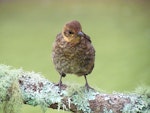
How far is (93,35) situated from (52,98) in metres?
2.13

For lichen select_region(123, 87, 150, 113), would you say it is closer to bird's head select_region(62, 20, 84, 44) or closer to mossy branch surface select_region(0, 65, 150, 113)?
mossy branch surface select_region(0, 65, 150, 113)

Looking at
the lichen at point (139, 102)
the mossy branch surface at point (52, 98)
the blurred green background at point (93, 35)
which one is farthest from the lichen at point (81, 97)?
the blurred green background at point (93, 35)

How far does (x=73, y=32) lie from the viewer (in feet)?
6.57

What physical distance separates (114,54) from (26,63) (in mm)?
504

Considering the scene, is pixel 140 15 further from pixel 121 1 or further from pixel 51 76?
pixel 51 76

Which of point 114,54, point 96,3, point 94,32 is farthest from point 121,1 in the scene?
point 114,54

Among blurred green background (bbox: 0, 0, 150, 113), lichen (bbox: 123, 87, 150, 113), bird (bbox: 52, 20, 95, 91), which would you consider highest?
blurred green background (bbox: 0, 0, 150, 113)

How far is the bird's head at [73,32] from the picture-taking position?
2.00 metres

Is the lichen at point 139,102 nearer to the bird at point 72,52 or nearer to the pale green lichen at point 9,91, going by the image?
the bird at point 72,52

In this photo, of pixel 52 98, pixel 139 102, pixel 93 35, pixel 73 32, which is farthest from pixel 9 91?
pixel 93 35

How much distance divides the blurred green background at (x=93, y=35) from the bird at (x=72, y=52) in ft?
2.76

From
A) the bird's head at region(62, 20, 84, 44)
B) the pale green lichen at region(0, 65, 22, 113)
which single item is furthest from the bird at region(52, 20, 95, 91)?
the pale green lichen at region(0, 65, 22, 113)

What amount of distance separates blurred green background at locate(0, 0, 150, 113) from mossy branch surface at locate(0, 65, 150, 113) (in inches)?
36.0

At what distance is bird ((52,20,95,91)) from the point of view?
6.64 feet
